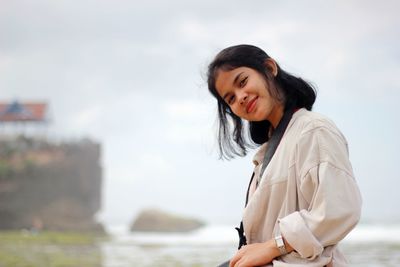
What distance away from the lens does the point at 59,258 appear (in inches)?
312

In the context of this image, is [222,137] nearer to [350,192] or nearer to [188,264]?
[350,192]

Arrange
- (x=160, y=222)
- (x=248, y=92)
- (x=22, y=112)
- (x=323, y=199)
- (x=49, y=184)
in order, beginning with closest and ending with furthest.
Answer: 1. (x=323, y=199)
2. (x=248, y=92)
3. (x=49, y=184)
4. (x=160, y=222)
5. (x=22, y=112)

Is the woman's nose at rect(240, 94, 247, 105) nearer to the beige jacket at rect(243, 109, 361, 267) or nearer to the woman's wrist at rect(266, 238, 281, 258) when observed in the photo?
the beige jacket at rect(243, 109, 361, 267)

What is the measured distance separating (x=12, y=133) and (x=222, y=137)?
65.5 ft

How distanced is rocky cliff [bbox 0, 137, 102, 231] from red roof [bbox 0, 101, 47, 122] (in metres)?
1.54

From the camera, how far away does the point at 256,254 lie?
118 cm

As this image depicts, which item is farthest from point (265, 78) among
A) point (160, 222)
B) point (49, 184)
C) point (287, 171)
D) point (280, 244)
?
point (160, 222)

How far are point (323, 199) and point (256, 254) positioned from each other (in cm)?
17

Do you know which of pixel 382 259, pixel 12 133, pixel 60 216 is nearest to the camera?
pixel 382 259

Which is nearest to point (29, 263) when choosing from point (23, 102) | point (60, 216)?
point (60, 216)

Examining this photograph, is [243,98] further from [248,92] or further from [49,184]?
[49,184]

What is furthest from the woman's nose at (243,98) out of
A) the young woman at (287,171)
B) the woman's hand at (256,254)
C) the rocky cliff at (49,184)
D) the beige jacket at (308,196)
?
the rocky cliff at (49,184)

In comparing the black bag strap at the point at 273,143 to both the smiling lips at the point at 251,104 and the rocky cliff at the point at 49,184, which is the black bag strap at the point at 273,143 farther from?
the rocky cliff at the point at 49,184

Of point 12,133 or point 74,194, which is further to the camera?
point 12,133
